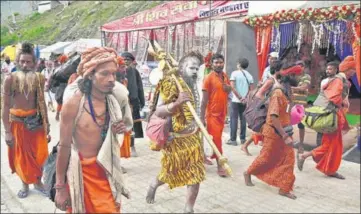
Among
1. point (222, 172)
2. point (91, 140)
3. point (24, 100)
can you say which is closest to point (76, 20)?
point (24, 100)

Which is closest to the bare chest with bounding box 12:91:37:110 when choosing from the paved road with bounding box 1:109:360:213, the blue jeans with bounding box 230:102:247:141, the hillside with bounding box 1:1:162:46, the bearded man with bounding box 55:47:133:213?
the paved road with bounding box 1:109:360:213

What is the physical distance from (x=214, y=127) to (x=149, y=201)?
61.6 inches

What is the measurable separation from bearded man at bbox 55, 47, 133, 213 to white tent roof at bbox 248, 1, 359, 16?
6050 mm

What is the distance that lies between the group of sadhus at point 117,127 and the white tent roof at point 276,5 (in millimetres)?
2537

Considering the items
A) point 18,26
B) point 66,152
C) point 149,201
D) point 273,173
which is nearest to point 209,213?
point 149,201

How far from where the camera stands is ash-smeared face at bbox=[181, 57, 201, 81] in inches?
145

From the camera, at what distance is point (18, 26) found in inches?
1159

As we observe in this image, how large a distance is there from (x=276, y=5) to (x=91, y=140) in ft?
21.9

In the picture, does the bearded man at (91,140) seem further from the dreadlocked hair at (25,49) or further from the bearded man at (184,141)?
the dreadlocked hair at (25,49)

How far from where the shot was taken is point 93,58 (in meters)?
2.49

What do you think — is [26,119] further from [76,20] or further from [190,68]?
[76,20]

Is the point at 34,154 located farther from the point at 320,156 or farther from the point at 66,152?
the point at 320,156

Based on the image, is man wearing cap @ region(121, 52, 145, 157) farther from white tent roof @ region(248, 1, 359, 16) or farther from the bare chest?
white tent roof @ region(248, 1, 359, 16)

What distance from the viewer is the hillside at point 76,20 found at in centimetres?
1756
